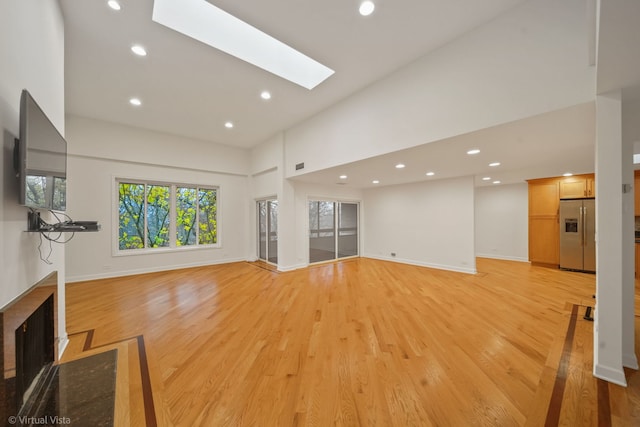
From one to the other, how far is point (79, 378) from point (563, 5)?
549 cm

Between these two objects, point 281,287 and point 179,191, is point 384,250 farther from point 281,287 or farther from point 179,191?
point 179,191

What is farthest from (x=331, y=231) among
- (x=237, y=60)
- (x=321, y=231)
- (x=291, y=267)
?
(x=237, y=60)

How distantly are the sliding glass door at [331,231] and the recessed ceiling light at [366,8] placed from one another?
15.0ft

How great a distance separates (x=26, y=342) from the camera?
1520 mm

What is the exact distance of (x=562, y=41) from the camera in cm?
209

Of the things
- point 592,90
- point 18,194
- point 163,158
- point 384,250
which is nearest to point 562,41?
point 592,90

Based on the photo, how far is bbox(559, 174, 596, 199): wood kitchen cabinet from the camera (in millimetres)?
5381

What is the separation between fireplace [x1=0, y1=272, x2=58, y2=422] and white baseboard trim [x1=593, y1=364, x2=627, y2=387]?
4036 mm

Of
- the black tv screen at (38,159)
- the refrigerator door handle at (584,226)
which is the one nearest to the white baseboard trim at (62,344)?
the black tv screen at (38,159)

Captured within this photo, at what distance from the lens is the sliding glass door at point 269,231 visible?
6.51 meters

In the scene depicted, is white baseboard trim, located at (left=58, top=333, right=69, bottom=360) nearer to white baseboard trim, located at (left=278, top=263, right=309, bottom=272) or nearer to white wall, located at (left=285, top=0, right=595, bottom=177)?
white baseboard trim, located at (left=278, top=263, right=309, bottom=272)

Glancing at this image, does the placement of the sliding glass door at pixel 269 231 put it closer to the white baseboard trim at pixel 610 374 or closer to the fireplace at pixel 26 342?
the fireplace at pixel 26 342

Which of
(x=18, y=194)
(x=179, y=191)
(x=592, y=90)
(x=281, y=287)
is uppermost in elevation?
(x=592, y=90)

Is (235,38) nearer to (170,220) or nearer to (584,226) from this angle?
(170,220)
